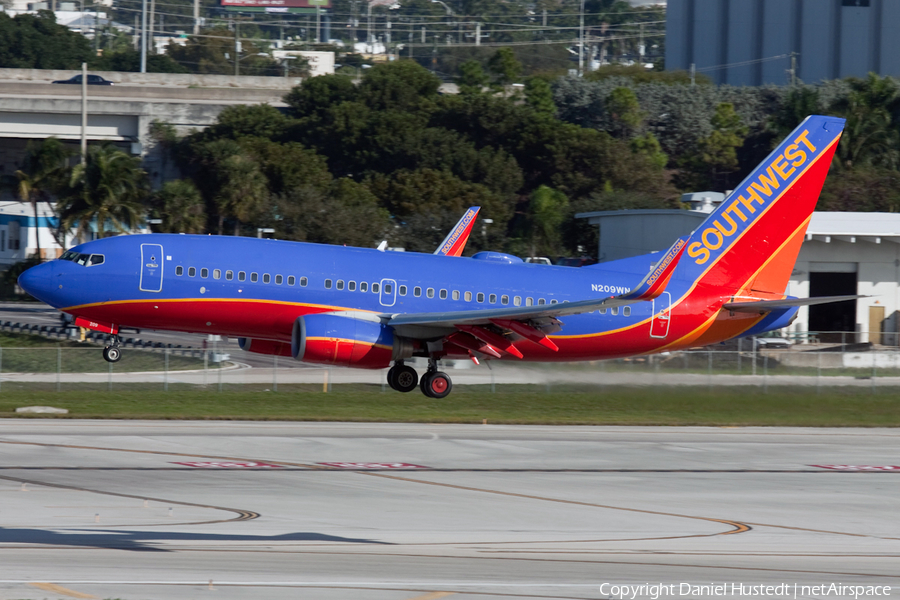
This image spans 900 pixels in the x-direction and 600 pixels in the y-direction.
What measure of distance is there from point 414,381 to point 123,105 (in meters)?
95.4

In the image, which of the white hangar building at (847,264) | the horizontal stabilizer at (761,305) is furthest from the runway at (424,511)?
the white hangar building at (847,264)

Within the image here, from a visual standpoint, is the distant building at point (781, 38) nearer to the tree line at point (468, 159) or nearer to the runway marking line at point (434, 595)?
the tree line at point (468, 159)

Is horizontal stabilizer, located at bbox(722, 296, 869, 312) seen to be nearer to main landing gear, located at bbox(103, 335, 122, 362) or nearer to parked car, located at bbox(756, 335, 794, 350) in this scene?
main landing gear, located at bbox(103, 335, 122, 362)

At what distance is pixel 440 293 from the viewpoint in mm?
34000

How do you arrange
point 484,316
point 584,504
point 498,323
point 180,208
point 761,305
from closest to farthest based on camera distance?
point 484,316 < point 498,323 < point 584,504 < point 761,305 < point 180,208

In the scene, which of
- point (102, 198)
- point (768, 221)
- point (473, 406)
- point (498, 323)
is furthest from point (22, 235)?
point (768, 221)

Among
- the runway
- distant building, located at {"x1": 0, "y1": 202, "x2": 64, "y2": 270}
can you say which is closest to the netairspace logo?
the runway

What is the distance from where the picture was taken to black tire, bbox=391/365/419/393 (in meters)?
32.1

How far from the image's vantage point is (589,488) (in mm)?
34875

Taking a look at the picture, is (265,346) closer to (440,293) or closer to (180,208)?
(440,293)

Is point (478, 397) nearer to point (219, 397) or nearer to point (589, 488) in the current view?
point (219, 397)

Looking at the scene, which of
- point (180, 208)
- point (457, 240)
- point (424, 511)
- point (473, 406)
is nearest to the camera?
point (424, 511)

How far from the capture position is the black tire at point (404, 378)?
32.1m

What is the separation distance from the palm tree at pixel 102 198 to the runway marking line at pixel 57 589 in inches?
2650
